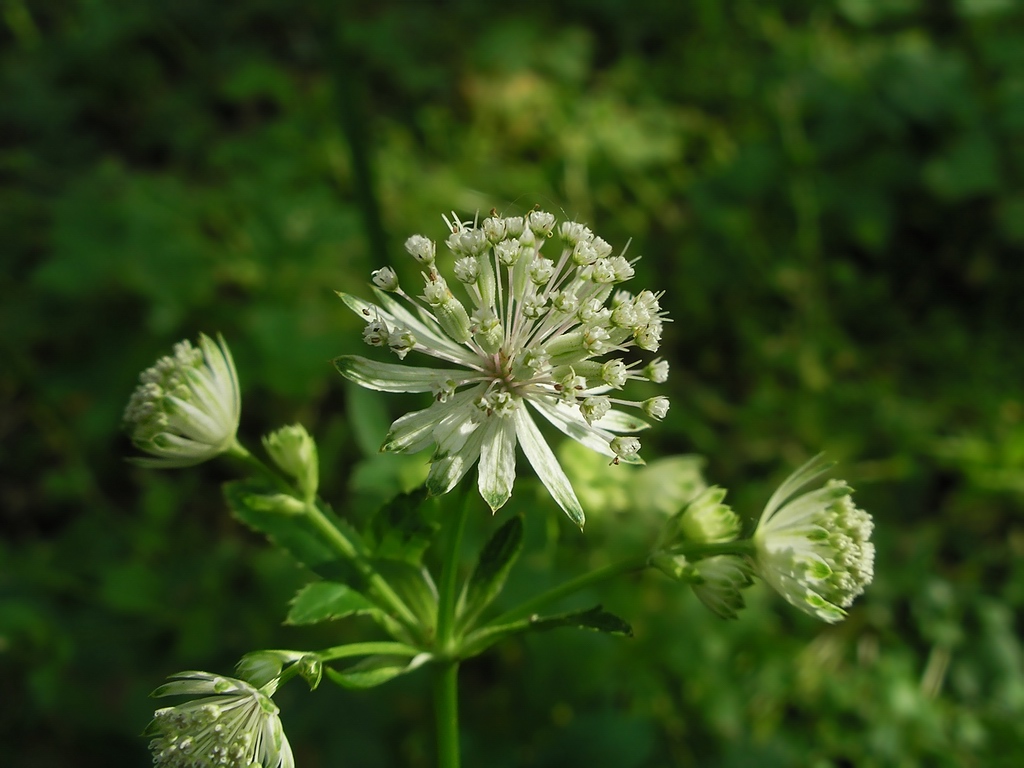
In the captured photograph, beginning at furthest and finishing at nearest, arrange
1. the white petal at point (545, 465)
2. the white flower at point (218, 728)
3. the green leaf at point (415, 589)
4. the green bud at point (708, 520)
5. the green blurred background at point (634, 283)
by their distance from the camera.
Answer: the green blurred background at point (634, 283) → the green leaf at point (415, 589) → the green bud at point (708, 520) → the white petal at point (545, 465) → the white flower at point (218, 728)

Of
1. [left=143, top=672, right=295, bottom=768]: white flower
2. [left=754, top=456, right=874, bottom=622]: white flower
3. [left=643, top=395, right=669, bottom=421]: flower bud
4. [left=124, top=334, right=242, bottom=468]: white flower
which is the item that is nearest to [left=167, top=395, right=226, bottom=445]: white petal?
[left=124, top=334, right=242, bottom=468]: white flower

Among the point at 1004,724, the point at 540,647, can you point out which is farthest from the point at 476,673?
the point at 1004,724

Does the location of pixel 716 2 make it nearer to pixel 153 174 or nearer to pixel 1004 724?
pixel 153 174

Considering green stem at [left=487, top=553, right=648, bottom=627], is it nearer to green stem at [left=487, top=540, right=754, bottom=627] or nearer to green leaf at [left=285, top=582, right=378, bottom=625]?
green stem at [left=487, top=540, right=754, bottom=627]

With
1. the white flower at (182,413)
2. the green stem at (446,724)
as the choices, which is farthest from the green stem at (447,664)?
the white flower at (182,413)

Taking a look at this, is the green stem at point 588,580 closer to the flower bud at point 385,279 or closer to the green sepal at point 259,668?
the green sepal at point 259,668

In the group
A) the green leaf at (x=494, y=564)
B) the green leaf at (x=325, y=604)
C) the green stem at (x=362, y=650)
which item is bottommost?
the green stem at (x=362, y=650)
